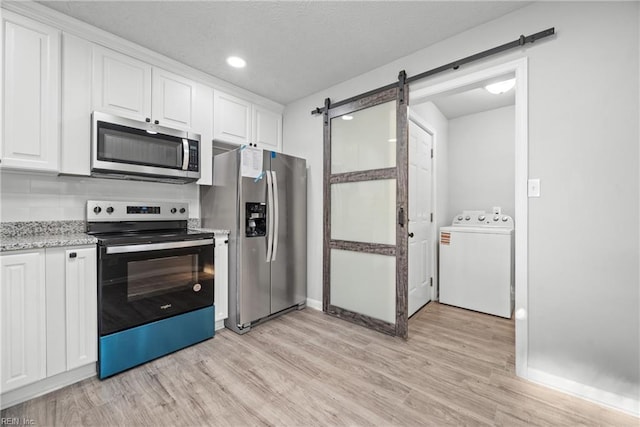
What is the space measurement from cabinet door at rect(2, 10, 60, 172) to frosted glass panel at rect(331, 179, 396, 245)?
238 centimetres

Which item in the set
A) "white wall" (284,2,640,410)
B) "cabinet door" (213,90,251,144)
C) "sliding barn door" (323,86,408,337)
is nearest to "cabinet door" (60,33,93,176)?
"cabinet door" (213,90,251,144)

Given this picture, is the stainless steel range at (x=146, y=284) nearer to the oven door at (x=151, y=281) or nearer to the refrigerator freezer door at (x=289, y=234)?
the oven door at (x=151, y=281)

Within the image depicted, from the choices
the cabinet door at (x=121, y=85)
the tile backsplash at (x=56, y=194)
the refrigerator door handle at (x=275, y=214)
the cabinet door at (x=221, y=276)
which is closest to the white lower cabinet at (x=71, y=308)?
the tile backsplash at (x=56, y=194)

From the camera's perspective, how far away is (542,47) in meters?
1.78

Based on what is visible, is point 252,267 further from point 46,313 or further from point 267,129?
point 267,129

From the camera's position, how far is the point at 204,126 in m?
2.70

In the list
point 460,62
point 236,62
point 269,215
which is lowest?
point 269,215

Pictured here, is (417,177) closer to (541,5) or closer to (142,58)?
(541,5)

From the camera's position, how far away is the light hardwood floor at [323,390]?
1.47 metres

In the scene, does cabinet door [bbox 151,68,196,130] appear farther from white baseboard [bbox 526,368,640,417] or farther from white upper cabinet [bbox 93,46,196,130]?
white baseboard [bbox 526,368,640,417]

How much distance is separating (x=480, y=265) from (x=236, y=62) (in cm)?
344

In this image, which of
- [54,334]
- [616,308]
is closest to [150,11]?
[54,334]

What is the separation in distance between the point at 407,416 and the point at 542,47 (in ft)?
8.17

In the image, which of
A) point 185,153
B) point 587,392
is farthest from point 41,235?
point 587,392
